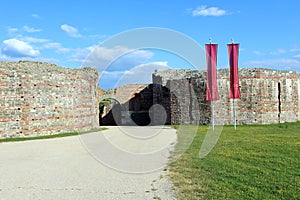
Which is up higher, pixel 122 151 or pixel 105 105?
pixel 105 105

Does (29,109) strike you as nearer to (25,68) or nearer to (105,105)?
(25,68)

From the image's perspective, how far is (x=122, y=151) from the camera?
10.7 meters

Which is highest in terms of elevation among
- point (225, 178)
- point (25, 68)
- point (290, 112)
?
point (25, 68)

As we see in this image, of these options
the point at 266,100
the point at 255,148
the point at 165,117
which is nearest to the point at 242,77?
the point at 266,100

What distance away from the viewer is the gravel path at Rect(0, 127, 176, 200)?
18.5ft

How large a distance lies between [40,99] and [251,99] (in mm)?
13318

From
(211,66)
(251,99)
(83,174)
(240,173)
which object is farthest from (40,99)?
(251,99)

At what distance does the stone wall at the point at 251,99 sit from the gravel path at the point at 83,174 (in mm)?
10865

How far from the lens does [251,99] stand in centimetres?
2067

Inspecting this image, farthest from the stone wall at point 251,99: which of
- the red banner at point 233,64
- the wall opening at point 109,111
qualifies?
the wall opening at point 109,111

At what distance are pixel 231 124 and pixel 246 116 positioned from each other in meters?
1.12

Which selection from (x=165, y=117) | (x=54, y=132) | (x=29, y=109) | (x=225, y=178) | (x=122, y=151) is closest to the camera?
(x=225, y=178)

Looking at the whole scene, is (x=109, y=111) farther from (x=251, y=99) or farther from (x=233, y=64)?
(x=233, y=64)

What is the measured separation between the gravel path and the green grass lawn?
467 mm
